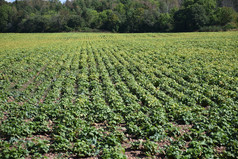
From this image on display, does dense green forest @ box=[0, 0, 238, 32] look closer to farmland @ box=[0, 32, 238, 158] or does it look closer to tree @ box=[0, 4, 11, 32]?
tree @ box=[0, 4, 11, 32]

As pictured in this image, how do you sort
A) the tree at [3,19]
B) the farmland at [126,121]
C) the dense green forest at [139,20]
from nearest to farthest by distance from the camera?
the farmland at [126,121] → the dense green forest at [139,20] → the tree at [3,19]

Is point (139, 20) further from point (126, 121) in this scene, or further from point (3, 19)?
point (126, 121)

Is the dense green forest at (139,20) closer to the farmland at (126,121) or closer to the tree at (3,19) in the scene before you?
the tree at (3,19)

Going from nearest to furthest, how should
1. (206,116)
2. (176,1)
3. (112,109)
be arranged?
1. (206,116)
2. (112,109)
3. (176,1)

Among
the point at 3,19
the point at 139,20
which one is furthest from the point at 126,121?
the point at 3,19

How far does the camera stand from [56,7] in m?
145

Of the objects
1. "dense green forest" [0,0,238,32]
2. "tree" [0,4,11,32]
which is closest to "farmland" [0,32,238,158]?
"dense green forest" [0,0,238,32]

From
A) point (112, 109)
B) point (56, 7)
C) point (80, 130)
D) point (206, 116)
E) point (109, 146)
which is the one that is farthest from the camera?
point (56, 7)

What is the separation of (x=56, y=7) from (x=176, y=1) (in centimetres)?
9152

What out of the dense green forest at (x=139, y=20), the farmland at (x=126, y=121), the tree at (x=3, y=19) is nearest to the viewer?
the farmland at (x=126, y=121)

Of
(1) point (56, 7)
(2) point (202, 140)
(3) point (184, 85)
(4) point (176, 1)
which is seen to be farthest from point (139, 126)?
(4) point (176, 1)

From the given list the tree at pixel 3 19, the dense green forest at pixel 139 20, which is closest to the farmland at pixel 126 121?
the dense green forest at pixel 139 20

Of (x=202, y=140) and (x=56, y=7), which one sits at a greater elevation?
(x=56, y=7)

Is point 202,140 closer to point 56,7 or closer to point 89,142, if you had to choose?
point 89,142
